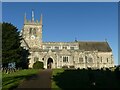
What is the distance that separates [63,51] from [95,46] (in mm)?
11458

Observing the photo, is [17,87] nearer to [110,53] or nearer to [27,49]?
[27,49]

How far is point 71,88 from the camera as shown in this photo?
2658 centimetres

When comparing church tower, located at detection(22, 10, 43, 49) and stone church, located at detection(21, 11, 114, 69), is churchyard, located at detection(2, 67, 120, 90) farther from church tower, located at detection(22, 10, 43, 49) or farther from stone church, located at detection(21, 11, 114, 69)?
church tower, located at detection(22, 10, 43, 49)

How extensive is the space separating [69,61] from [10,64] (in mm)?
21701

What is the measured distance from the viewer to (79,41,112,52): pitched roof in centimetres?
8169

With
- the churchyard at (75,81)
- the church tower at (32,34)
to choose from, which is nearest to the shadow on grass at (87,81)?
the churchyard at (75,81)

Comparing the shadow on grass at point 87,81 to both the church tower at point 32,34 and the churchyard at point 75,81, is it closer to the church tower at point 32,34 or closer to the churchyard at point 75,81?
the churchyard at point 75,81

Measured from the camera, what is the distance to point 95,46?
275ft

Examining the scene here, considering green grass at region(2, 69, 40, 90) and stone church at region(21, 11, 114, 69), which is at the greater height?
stone church at region(21, 11, 114, 69)

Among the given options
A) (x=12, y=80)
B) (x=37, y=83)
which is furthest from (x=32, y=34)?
(x=37, y=83)

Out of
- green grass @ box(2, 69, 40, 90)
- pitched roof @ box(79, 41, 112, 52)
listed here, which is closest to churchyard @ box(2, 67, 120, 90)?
green grass @ box(2, 69, 40, 90)

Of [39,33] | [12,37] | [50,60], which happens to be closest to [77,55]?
[50,60]

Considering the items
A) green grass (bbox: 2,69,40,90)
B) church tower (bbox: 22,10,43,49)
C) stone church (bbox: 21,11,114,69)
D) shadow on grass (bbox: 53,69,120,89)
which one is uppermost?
church tower (bbox: 22,10,43,49)

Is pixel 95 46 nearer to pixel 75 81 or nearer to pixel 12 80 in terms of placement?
pixel 75 81
